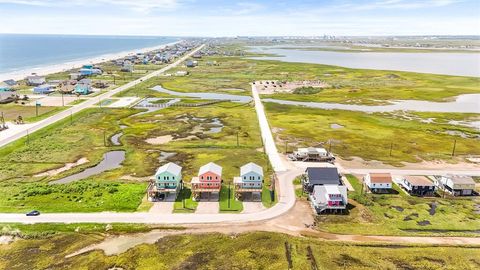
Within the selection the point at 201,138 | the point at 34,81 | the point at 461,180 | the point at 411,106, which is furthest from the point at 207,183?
the point at 34,81

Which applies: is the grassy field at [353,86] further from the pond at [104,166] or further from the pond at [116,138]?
the pond at [104,166]

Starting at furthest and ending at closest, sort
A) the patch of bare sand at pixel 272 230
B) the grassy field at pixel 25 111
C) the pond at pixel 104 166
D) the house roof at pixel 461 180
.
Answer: the grassy field at pixel 25 111 → the pond at pixel 104 166 → the house roof at pixel 461 180 → the patch of bare sand at pixel 272 230

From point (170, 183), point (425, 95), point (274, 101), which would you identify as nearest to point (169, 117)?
point (274, 101)

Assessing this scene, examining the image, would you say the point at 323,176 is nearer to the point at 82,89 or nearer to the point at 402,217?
the point at 402,217

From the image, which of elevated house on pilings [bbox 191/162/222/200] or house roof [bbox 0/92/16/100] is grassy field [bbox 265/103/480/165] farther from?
house roof [bbox 0/92/16/100]

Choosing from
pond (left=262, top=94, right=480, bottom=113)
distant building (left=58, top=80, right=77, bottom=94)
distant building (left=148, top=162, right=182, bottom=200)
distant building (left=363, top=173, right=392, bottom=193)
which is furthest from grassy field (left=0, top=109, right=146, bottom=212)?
pond (left=262, top=94, right=480, bottom=113)

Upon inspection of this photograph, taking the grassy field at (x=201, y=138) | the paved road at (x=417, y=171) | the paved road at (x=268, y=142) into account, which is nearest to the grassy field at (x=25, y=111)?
the grassy field at (x=201, y=138)

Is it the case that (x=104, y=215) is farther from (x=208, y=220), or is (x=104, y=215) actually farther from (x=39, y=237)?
(x=208, y=220)

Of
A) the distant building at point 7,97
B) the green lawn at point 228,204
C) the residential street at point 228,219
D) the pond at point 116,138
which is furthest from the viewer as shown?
the distant building at point 7,97
